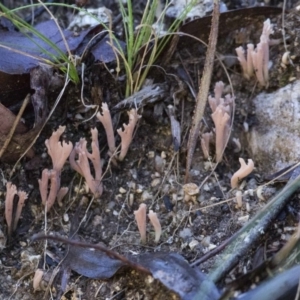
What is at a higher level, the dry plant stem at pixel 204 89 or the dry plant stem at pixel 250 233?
the dry plant stem at pixel 204 89

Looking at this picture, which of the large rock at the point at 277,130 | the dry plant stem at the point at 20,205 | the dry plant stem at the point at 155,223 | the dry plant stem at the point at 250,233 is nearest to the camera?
the dry plant stem at the point at 250,233

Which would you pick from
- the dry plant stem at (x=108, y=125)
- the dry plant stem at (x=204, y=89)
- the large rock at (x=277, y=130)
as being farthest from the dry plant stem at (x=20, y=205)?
the large rock at (x=277, y=130)

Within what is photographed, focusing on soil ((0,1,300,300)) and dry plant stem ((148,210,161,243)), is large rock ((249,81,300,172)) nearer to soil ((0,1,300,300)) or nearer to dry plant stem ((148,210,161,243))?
soil ((0,1,300,300))

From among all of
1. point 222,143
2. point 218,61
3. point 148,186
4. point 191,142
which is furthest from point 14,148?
point 218,61

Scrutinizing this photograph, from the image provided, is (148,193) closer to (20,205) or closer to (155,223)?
(155,223)

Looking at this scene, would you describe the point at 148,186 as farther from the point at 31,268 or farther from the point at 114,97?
the point at 31,268

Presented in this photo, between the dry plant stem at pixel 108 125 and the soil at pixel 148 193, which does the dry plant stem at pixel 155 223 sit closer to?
the soil at pixel 148 193

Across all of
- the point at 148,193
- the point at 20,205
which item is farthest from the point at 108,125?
the point at 20,205
